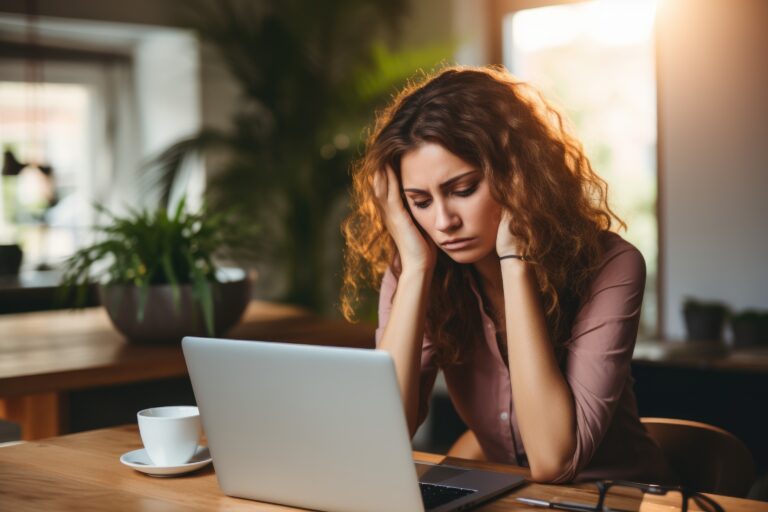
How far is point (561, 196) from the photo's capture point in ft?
5.73

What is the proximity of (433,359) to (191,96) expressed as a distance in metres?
3.86

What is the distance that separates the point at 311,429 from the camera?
120 cm

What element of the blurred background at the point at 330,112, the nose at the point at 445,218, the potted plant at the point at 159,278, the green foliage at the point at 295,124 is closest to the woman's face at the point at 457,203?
the nose at the point at 445,218

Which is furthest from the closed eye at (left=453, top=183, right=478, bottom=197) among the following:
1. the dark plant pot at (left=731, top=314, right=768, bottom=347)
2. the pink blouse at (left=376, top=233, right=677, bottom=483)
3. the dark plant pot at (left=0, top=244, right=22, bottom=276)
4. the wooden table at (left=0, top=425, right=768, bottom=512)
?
the dark plant pot at (left=0, top=244, right=22, bottom=276)

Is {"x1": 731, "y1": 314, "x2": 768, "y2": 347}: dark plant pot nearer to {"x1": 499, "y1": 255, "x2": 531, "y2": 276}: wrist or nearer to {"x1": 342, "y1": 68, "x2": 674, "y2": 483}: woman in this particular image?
{"x1": 342, "y1": 68, "x2": 674, "y2": 483}: woman

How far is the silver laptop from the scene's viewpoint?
1.14 metres

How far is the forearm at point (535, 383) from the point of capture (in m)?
1.49

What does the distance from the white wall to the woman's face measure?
8.56ft

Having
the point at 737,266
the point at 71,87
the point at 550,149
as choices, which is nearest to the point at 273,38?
the point at 71,87

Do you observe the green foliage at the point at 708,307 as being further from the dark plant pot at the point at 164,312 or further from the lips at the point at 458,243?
A: the lips at the point at 458,243

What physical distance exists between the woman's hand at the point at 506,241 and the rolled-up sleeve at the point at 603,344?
0.50ft

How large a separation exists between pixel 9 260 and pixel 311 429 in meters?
3.72

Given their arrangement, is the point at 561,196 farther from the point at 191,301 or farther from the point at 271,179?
the point at 271,179

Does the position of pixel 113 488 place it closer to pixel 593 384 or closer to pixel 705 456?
pixel 593 384
